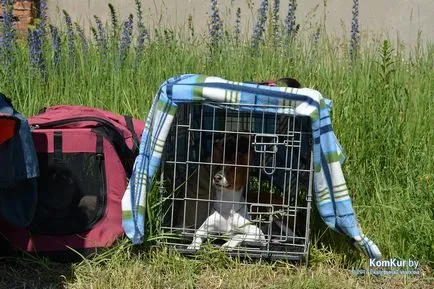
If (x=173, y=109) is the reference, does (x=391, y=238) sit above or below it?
below

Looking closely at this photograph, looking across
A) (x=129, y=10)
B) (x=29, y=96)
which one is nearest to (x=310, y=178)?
(x=29, y=96)

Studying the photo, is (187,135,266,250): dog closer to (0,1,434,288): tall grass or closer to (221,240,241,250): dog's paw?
(221,240,241,250): dog's paw

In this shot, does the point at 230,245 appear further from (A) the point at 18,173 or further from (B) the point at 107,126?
(A) the point at 18,173

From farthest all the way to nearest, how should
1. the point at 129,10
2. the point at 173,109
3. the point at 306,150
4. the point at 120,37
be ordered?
the point at 129,10, the point at 120,37, the point at 306,150, the point at 173,109

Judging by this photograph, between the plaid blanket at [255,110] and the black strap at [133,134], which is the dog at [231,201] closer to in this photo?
the plaid blanket at [255,110]

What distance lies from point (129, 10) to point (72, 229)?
3647mm

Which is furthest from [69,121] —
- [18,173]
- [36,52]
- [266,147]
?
[36,52]

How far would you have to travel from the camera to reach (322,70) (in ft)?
13.3

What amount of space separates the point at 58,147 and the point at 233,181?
2.59ft

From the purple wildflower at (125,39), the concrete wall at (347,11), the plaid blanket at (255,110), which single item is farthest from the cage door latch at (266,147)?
the concrete wall at (347,11)

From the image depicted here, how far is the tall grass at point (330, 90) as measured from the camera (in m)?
3.20

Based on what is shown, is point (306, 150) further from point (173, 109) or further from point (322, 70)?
point (322, 70)

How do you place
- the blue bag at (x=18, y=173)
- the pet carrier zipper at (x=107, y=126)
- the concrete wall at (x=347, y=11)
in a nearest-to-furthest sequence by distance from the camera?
the blue bag at (x=18, y=173), the pet carrier zipper at (x=107, y=126), the concrete wall at (x=347, y=11)

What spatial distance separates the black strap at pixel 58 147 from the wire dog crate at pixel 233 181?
46 centimetres
